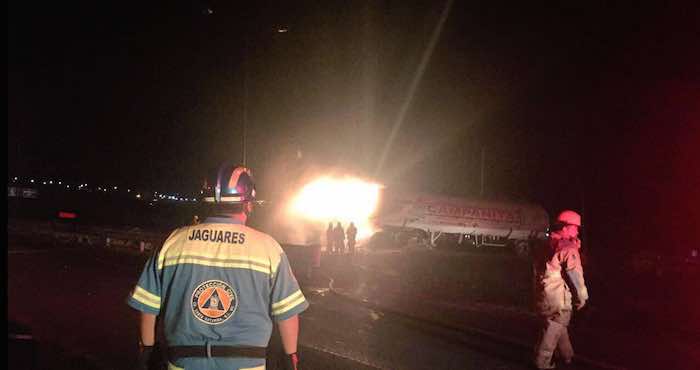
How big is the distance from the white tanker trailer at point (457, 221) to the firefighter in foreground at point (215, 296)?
27199 millimetres

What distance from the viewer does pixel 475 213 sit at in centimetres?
3353

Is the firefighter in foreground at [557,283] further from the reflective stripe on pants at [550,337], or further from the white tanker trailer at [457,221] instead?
the white tanker trailer at [457,221]

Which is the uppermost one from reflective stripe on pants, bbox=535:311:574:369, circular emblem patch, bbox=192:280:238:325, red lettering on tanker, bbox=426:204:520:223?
circular emblem patch, bbox=192:280:238:325

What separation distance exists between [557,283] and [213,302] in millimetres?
4894

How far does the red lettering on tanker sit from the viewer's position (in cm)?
3150

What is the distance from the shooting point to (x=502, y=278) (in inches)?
741

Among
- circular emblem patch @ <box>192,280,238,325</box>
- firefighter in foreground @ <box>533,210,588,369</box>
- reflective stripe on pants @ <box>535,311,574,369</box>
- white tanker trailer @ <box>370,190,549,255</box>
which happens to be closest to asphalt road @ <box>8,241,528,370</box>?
reflective stripe on pants @ <box>535,311,574,369</box>

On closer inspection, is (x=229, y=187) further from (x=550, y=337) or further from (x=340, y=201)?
(x=340, y=201)

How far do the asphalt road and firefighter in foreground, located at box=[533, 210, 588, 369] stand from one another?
734mm

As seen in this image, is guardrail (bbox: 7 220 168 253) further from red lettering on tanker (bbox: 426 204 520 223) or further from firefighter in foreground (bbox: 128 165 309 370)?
firefighter in foreground (bbox: 128 165 309 370)

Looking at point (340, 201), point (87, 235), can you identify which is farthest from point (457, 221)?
point (87, 235)

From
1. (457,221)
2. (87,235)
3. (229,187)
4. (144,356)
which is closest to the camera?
(144,356)

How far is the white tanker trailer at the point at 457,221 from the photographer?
30.4 m

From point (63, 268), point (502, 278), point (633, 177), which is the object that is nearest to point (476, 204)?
point (502, 278)
